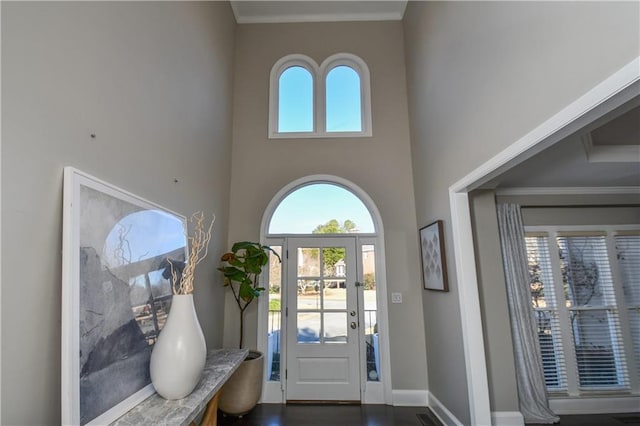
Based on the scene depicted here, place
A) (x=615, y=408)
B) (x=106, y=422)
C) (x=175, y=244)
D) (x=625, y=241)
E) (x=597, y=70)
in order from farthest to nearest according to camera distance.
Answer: (x=625, y=241) < (x=615, y=408) < (x=175, y=244) < (x=106, y=422) < (x=597, y=70)

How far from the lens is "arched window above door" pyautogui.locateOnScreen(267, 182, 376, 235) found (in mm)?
4199

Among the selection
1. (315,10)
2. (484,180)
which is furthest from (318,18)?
(484,180)

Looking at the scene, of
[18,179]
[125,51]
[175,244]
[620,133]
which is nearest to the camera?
[18,179]

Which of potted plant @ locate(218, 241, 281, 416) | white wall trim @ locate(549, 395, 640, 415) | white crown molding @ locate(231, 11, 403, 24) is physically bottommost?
white wall trim @ locate(549, 395, 640, 415)

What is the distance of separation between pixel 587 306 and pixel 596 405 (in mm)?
1111

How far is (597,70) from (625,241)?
3.86 m

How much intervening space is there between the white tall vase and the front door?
2249 millimetres

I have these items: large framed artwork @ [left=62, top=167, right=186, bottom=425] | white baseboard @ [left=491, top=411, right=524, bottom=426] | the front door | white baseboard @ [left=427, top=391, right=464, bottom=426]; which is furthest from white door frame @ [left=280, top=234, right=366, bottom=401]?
large framed artwork @ [left=62, top=167, right=186, bottom=425]

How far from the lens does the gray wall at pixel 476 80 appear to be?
1390 millimetres

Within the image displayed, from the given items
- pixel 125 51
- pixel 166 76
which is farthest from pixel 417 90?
pixel 125 51

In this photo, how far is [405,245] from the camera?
404 centimetres

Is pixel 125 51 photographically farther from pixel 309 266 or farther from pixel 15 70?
pixel 309 266

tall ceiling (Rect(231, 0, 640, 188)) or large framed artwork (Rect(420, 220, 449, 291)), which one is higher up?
tall ceiling (Rect(231, 0, 640, 188))

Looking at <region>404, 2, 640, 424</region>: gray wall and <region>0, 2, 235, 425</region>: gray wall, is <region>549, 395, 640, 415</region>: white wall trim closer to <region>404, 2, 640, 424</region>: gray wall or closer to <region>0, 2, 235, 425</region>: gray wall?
<region>404, 2, 640, 424</region>: gray wall
